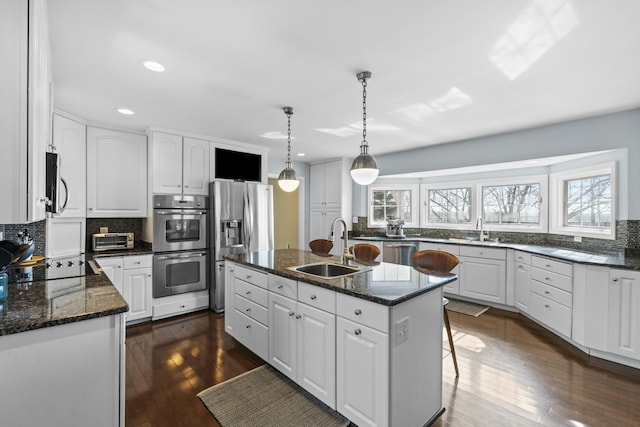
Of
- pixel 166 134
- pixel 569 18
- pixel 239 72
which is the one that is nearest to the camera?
pixel 569 18

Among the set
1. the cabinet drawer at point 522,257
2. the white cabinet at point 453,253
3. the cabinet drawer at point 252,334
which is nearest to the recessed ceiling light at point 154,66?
the cabinet drawer at point 252,334

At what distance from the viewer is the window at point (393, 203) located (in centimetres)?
550

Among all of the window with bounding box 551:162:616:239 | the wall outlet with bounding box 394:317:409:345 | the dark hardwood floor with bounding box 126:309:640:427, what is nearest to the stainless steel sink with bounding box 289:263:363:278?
the wall outlet with bounding box 394:317:409:345

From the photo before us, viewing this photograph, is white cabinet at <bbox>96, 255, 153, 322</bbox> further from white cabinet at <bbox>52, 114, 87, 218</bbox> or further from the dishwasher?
the dishwasher

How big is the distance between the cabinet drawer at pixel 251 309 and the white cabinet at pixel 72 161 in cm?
212

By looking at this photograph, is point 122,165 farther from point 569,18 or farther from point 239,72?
point 569,18

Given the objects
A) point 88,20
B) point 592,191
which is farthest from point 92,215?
point 592,191

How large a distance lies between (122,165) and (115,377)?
3047mm

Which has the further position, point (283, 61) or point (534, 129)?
point (534, 129)

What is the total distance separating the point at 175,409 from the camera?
2.00 metres

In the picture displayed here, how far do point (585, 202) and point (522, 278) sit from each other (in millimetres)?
1188

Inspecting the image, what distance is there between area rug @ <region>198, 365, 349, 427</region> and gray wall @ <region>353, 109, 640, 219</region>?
351 cm

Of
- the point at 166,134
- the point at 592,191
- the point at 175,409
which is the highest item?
the point at 166,134

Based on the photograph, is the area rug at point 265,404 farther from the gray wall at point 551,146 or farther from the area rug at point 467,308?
the gray wall at point 551,146
